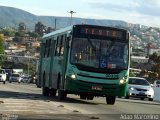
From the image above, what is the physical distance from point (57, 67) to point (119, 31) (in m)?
3.88

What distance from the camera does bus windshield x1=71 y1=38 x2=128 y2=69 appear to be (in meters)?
25.1

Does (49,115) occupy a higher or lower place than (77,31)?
lower

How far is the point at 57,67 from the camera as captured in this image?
27953 millimetres

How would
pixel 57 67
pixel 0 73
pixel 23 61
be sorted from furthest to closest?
pixel 23 61 → pixel 0 73 → pixel 57 67

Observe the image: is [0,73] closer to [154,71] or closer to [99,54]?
[154,71]

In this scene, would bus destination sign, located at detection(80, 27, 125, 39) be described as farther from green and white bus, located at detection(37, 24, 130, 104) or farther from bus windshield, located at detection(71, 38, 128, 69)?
bus windshield, located at detection(71, 38, 128, 69)

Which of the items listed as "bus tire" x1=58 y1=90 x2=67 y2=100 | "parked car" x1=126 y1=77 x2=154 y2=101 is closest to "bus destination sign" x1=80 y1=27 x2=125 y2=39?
"bus tire" x1=58 y1=90 x2=67 y2=100

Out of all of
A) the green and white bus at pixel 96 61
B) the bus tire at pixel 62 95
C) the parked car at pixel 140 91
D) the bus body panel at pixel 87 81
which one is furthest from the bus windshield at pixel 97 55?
the parked car at pixel 140 91

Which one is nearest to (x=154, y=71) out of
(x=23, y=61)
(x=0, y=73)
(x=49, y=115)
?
(x=0, y=73)

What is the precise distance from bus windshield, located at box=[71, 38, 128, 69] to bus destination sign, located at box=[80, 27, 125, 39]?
1.18 ft

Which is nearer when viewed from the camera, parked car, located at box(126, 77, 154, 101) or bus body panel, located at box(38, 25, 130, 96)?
bus body panel, located at box(38, 25, 130, 96)

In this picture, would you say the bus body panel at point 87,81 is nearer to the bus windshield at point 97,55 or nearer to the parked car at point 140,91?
the bus windshield at point 97,55

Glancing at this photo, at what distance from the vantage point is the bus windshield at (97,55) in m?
25.1

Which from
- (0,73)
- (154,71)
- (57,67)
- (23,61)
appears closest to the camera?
(57,67)
